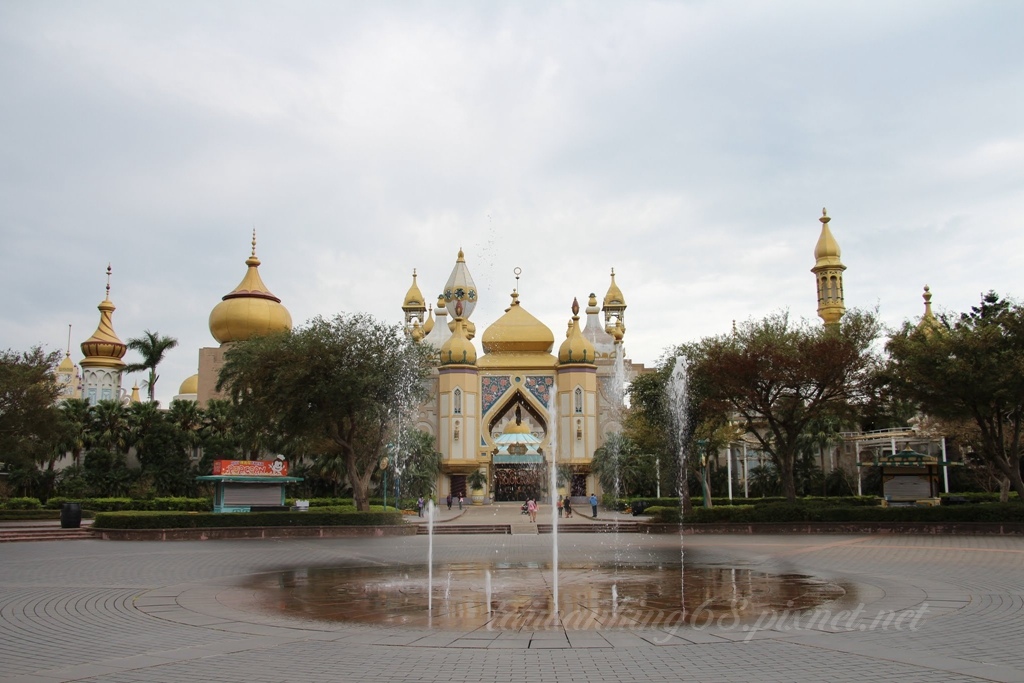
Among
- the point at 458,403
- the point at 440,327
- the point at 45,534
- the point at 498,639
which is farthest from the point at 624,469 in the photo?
the point at 498,639

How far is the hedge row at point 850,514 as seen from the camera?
2536cm

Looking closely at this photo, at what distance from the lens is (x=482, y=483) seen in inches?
2007

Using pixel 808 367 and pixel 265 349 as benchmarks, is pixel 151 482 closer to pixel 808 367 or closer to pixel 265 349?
pixel 265 349

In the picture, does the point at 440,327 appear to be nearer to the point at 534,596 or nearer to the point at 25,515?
the point at 25,515

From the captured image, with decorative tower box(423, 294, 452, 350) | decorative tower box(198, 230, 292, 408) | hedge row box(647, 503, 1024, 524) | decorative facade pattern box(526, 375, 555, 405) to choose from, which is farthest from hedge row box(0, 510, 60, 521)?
decorative tower box(423, 294, 452, 350)

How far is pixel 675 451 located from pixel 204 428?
1023 inches

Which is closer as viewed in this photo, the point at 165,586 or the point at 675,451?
the point at 165,586

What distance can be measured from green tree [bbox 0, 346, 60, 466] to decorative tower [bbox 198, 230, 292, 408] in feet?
71.6

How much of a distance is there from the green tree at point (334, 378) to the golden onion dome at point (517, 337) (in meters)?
24.5

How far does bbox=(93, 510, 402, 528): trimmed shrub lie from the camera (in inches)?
1049

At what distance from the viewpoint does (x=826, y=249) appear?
63.2 m

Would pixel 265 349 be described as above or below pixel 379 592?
above

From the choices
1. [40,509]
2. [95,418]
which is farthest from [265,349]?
[95,418]

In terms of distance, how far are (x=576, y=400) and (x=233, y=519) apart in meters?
28.8
